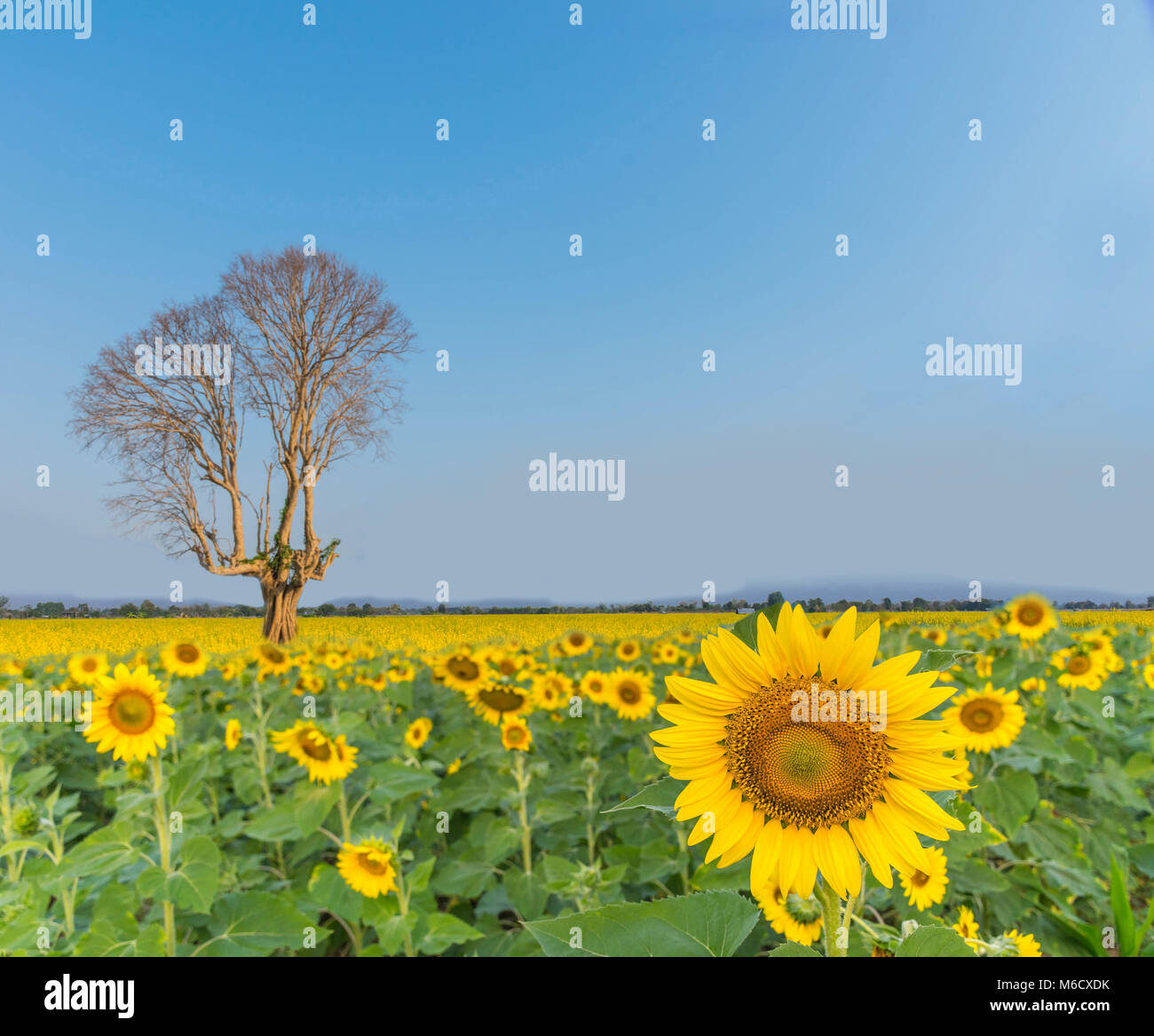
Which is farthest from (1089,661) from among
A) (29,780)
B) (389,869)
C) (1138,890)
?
(29,780)

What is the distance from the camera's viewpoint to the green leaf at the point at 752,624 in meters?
0.75

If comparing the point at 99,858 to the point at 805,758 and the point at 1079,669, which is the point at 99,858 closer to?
the point at 805,758

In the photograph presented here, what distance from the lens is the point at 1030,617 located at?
523 centimetres

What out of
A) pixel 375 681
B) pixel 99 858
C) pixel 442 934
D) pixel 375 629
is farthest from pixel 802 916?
pixel 375 629

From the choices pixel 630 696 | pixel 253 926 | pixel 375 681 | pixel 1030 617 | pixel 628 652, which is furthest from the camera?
pixel 628 652

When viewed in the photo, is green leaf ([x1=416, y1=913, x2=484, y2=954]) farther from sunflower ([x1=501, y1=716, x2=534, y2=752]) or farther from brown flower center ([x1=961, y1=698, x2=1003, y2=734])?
brown flower center ([x1=961, y1=698, x2=1003, y2=734])

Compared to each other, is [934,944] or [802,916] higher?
[934,944]

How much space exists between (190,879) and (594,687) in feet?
9.62

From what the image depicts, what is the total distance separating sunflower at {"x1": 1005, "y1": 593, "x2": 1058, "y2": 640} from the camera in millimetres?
5156

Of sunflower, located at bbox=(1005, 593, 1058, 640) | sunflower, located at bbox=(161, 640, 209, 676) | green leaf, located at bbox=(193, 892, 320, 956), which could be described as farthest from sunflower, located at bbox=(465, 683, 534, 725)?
sunflower, located at bbox=(1005, 593, 1058, 640)

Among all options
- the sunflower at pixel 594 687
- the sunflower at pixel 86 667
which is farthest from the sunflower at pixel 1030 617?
the sunflower at pixel 86 667

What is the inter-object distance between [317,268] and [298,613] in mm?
8013

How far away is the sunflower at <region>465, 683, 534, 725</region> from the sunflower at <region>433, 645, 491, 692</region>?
0.41 feet

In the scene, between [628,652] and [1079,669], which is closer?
[1079,669]
